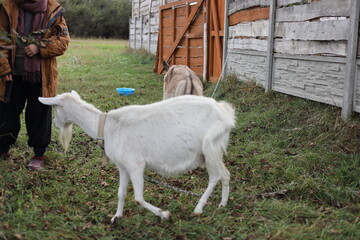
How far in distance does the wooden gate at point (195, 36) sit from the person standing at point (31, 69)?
→ 21.0ft

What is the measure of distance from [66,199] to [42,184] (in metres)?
0.53

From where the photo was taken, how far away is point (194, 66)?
42.6 ft

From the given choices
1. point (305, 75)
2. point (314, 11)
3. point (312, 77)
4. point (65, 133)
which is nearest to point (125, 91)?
point (305, 75)

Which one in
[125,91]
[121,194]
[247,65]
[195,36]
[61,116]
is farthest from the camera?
[195,36]

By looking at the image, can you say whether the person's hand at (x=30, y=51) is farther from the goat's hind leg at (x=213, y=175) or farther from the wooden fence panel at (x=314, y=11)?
the wooden fence panel at (x=314, y=11)

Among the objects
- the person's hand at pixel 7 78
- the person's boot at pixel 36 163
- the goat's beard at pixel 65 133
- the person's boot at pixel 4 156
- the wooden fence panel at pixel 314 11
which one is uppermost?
the wooden fence panel at pixel 314 11

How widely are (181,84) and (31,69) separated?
219 cm

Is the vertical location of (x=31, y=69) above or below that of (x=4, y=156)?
above

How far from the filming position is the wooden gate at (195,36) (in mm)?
11508

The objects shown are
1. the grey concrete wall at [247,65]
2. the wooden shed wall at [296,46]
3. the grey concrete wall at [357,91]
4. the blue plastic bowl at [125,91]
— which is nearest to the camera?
the grey concrete wall at [357,91]

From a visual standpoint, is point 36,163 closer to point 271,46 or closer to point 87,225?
point 87,225

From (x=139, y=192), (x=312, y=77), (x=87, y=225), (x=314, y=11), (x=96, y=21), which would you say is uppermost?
(x=96, y=21)

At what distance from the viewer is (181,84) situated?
644cm

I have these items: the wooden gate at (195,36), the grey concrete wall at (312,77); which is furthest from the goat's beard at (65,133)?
the wooden gate at (195,36)
